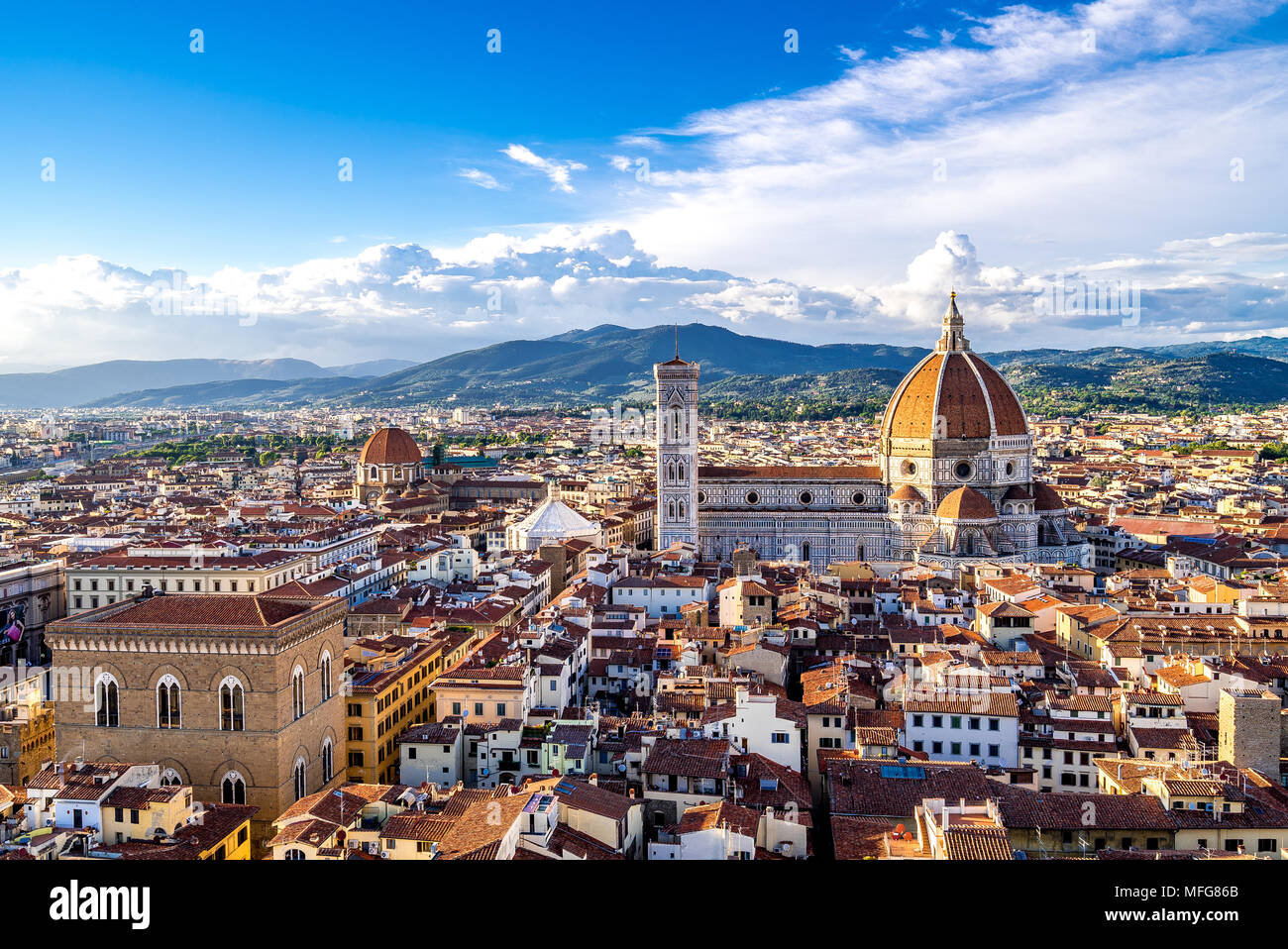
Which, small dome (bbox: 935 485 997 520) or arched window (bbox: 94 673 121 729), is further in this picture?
small dome (bbox: 935 485 997 520)

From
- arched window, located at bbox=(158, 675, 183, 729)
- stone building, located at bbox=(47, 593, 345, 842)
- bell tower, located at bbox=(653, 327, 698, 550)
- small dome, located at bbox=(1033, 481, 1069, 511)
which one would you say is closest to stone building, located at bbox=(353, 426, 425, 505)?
bell tower, located at bbox=(653, 327, 698, 550)

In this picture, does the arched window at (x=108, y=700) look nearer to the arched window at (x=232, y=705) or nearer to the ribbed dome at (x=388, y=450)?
the arched window at (x=232, y=705)

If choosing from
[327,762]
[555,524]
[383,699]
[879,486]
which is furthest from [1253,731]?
[879,486]

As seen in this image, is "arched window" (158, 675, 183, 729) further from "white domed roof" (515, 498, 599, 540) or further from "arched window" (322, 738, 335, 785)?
"white domed roof" (515, 498, 599, 540)

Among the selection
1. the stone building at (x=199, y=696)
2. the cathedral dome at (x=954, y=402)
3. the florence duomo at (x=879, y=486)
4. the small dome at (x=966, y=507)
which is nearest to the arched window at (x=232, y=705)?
the stone building at (x=199, y=696)

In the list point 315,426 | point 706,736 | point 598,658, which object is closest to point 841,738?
point 706,736

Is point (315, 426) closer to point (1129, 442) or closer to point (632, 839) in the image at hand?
point (1129, 442)

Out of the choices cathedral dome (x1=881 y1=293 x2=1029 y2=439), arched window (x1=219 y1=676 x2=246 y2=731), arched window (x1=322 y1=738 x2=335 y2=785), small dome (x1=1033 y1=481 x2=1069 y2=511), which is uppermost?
cathedral dome (x1=881 y1=293 x2=1029 y2=439)
